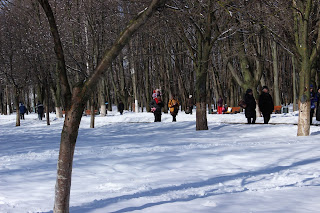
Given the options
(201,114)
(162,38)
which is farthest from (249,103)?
(162,38)

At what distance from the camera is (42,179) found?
23.8 feet

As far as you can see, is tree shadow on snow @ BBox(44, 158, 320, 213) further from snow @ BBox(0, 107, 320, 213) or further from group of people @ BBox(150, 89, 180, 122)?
group of people @ BBox(150, 89, 180, 122)

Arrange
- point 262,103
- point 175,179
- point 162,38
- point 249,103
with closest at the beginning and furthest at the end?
point 175,179
point 262,103
point 249,103
point 162,38

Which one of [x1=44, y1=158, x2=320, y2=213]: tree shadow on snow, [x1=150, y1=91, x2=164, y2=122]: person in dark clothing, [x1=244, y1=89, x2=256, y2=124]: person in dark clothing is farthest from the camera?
[x1=150, y1=91, x2=164, y2=122]: person in dark clothing

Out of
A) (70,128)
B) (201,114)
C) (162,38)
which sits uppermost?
(162,38)

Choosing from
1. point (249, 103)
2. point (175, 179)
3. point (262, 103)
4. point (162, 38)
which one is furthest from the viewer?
point (162, 38)

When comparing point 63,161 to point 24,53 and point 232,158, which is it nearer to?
point 232,158

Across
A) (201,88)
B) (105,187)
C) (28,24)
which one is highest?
(28,24)

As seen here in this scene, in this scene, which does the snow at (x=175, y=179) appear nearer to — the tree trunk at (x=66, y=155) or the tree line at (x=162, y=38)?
the tree trunk at (x=66, y=155)

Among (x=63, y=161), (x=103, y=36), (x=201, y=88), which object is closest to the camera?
(x=63, y=161)

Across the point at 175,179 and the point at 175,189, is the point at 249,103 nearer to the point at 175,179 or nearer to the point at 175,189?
the point at 175,179

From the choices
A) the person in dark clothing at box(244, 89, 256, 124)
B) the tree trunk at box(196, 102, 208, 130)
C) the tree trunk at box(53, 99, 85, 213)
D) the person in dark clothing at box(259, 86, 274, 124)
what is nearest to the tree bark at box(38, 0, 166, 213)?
the tree trunk at box(53, 99, 85, 213)

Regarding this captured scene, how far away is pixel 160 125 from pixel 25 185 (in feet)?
44.9

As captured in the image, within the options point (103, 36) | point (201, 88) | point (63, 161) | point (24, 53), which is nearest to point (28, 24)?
point (24, 53)
